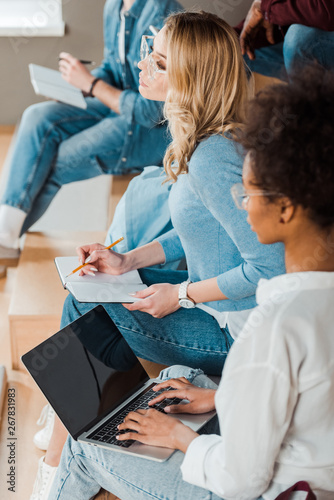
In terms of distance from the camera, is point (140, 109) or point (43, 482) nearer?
point (43, 482)

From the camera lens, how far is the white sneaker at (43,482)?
1236 millimetres

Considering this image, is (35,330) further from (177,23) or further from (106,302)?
(177,23)

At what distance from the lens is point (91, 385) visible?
1112mm

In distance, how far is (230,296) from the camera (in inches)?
48.2

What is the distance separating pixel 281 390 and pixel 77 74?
1.82m

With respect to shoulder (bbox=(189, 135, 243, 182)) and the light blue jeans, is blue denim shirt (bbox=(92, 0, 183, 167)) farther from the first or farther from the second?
the light blue jeans

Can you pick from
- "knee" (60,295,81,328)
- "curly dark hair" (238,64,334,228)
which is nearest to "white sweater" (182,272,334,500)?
"curly dark hair" (238,64,334,228)

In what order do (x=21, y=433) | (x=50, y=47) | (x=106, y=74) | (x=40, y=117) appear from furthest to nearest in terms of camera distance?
(x=50, y=47), (x=106, y=74), (x=40, y=117), (x=21, y=433)

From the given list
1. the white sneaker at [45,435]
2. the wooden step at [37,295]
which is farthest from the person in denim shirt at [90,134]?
the white sneaker at [45,435]

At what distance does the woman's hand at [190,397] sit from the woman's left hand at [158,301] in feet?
0.76

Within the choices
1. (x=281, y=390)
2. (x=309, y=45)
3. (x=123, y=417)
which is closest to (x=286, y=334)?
(x=281, y=390)

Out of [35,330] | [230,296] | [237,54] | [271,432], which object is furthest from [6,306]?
[271,432]

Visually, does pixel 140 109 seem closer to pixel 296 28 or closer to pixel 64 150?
pixel 64 150

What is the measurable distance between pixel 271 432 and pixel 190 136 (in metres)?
0.65
